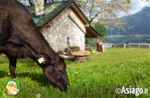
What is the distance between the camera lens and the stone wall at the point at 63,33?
13.3 meters

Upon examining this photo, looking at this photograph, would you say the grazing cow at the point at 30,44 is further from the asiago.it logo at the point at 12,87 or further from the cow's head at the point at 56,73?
the asiago.it logo at the point at 12,87

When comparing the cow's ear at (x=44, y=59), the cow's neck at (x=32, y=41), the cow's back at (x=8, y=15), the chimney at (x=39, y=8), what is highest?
the chimney at (x=39, y=8)

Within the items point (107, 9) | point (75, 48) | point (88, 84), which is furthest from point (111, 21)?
point (88, 84)

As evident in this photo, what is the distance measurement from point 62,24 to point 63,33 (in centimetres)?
86

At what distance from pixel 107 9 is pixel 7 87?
25335 millimetres

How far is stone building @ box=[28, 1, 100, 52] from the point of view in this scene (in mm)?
12762

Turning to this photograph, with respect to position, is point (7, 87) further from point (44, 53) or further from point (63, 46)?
point (63, 46)

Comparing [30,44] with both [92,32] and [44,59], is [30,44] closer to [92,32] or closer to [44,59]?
[44,59]

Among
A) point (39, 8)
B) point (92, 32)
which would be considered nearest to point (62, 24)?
point (39, 8)

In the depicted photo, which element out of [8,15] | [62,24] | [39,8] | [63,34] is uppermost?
[39,8]

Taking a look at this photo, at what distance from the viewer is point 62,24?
14547 millimetres

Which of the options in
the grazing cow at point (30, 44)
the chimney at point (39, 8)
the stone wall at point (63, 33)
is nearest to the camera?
the grazing cow at point (30, 44)

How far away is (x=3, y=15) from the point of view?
394cm

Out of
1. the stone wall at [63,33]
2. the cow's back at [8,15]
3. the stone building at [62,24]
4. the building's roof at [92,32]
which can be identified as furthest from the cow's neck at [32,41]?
the building's roof at [92,32]
